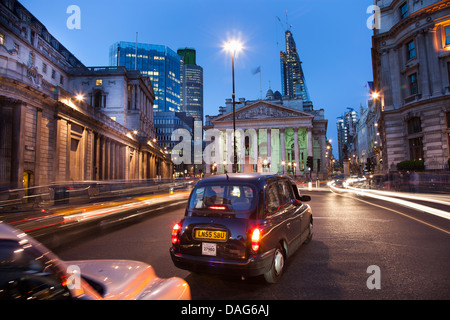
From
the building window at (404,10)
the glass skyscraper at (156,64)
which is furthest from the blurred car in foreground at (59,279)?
the glass skyscraper at (156,64)

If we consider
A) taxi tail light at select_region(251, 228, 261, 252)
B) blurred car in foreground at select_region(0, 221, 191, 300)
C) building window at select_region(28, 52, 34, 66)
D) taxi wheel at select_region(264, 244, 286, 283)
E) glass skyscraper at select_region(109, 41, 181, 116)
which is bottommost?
taxi wheel at select_region(264, 244, 286, 283)

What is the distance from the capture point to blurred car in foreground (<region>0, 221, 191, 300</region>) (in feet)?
4.71

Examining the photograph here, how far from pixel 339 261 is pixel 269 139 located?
67869mm

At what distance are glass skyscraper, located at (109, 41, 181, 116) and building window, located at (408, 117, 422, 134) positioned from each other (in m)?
128

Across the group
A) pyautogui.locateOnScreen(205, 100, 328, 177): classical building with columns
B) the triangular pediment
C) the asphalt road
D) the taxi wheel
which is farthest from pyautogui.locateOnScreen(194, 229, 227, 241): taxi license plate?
the triangular pediment

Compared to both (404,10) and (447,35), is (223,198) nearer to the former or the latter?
(447,35)

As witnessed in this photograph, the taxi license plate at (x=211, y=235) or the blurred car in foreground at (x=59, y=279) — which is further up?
the blurred car in foreground at (x=59, y=279)

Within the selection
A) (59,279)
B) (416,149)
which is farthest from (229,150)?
(59,279)

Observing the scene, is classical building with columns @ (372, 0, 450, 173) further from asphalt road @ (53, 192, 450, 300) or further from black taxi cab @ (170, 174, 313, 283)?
black taxi cab @ (170, 174, 313, 283)

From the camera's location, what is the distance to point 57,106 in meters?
20.7

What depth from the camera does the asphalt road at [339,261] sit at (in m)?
3.59

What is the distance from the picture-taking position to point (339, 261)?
4.88m

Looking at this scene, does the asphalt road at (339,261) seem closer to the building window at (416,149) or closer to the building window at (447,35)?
the building window at (416,149)

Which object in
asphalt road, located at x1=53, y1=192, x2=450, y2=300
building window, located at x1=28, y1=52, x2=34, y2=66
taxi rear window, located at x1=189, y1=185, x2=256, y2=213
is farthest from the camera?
building window, located at x1=28, y1=52, x2=34, y2=66
